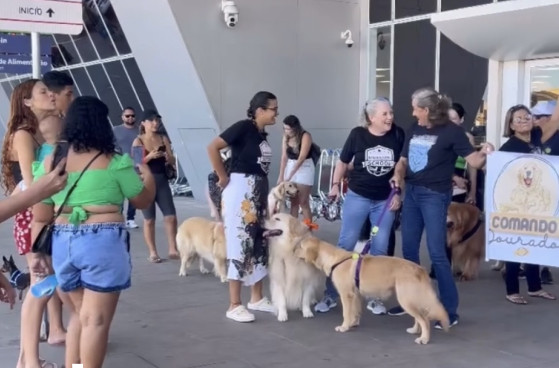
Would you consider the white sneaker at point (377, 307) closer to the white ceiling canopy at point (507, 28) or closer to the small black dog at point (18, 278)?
Answer: the small black dog at point (18, 278)

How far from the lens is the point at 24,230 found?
5.07 meters

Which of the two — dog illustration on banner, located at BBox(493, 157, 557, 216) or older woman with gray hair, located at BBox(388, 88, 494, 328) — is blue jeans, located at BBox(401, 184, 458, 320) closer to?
older woman with gray hair, located at BBox(388, 88, 494, 328)

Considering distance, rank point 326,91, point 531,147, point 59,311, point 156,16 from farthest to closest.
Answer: point 326,91 → point 156,16 → point 531,147 → point 59,311

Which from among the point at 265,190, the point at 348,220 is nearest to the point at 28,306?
the point at 265,190

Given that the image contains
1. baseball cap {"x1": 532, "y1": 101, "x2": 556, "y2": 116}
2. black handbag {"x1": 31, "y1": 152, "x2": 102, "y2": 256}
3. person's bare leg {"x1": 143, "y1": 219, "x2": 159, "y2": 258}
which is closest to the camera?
black handbag {"x1": 31, "y1": 152, "x2": 102, "y2": 256}

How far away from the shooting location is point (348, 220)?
6566 mm

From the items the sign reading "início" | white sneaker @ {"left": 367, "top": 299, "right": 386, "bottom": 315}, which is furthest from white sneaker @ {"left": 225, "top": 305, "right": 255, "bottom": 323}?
the sign reading "início"

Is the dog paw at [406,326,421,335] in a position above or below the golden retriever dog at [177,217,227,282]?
below

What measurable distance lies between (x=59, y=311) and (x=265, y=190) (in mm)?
1876

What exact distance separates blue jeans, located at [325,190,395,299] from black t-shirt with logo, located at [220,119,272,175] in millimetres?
833

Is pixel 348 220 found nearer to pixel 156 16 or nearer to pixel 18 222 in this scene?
pixel 18 222

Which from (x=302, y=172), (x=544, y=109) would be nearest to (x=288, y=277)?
(x=544, y=109)

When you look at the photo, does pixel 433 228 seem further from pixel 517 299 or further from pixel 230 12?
pixel 230 12

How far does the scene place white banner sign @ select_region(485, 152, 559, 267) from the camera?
6594 mm
